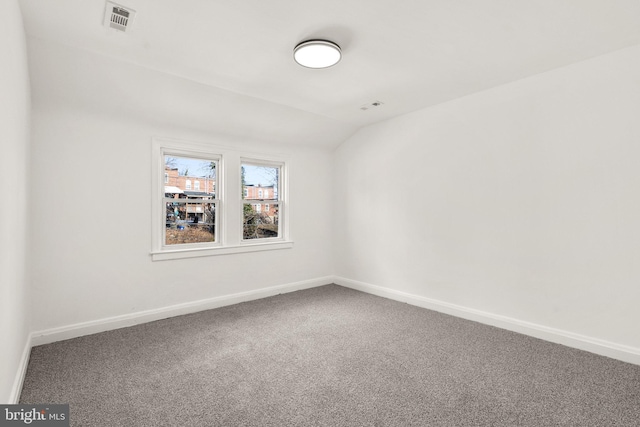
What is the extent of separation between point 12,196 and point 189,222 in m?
2.17

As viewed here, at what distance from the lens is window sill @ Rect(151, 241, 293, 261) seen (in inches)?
144

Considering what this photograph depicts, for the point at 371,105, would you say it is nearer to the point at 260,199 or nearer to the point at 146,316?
the point at 260,199

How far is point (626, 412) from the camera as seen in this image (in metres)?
1.96

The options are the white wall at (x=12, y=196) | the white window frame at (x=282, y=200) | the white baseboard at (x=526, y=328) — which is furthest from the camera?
the white window frame at (x=282, y=200)

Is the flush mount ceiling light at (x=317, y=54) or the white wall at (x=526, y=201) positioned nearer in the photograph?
the flush mount ceiling light at (x=317, y=54)

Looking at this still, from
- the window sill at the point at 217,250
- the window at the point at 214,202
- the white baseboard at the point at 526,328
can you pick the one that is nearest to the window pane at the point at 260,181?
the window at the point at 214,202

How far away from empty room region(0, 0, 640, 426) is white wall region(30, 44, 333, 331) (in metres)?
0.02

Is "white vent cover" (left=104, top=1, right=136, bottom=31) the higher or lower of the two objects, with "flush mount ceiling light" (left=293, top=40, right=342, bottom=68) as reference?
higher

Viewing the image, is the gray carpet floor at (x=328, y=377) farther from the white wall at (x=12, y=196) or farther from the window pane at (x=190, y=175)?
the window pane at (x=190, y=175)

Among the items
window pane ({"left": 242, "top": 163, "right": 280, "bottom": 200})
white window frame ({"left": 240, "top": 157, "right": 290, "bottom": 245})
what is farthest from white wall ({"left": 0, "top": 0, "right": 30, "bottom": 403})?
white window frame ({"left": 240, "top": 157, "right": 290, "bottom": 245})

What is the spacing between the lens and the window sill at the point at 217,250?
366 cm

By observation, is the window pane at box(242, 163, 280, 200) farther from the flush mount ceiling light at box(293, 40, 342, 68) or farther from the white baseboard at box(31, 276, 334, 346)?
the flush mount ceiling light at box(293, 40, 342, 68)

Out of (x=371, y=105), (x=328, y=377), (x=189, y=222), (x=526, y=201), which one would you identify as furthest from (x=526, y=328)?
(x=189, y=222)

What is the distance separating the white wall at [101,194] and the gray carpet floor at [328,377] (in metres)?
0.40
